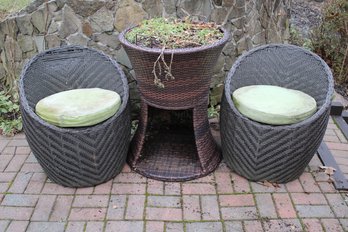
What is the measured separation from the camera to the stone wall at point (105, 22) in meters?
3.14

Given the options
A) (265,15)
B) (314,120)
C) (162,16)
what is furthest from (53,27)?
(314,120)

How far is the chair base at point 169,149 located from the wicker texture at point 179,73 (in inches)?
6.4

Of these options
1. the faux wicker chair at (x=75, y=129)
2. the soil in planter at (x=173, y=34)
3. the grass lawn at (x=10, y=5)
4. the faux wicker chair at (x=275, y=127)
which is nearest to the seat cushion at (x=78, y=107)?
the faux wicker chair at (x=75, y=129)

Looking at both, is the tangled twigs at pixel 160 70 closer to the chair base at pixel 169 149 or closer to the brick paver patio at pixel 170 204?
the chair base at pixel 169 149

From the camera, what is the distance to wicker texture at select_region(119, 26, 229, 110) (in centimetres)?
245

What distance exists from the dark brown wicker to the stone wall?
1.51ft

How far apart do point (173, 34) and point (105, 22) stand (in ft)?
2.58

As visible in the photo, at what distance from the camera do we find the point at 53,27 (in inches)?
126

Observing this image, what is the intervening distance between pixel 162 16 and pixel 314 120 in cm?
Result: 140

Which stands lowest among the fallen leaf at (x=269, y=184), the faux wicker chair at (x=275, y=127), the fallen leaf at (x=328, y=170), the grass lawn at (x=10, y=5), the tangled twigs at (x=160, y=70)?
the fallen leaf at (x=328, y=170)

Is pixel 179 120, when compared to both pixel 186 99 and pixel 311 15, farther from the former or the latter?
pixel 311 15

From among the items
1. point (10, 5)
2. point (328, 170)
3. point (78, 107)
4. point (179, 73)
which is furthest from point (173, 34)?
point (10, 5)

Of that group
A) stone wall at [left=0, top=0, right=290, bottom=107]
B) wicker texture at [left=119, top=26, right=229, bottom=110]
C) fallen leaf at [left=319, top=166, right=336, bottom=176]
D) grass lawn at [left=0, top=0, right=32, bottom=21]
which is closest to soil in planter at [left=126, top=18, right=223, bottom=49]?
wicker texture at [left=119, top=26, right=229, bottom=110]

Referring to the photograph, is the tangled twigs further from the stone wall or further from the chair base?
the stone wall
